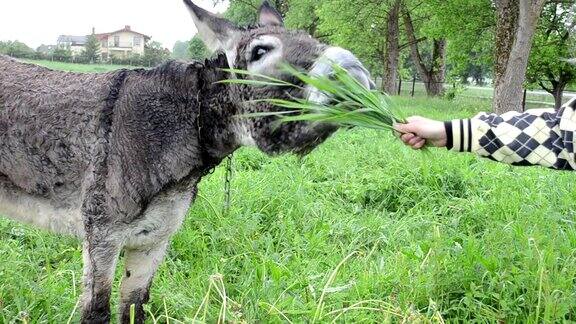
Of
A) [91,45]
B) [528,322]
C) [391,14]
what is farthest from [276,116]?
[91,45]

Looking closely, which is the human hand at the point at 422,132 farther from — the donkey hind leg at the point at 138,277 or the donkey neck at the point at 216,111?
the donkey hind leg at the point at 138,277

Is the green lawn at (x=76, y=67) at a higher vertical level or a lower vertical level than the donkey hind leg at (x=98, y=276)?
higher

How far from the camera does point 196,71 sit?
2736 millimetres

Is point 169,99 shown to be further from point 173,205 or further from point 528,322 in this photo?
point 528,322

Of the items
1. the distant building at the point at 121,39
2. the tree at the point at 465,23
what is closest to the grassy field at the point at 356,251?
the tree at the point at 465,23

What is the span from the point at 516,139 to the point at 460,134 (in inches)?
9.7

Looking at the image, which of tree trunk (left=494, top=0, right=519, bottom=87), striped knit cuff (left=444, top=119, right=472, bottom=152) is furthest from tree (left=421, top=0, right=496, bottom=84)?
striped knit cuff (left=444, top=119, right=472, bottom=152)

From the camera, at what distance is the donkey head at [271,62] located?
2291 millimetres

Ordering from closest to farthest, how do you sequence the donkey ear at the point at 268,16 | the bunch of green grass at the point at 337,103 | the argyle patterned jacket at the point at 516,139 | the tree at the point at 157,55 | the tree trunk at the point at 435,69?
the bunch of green grass at the point at 337,103, the argyle patterned jacket at the point at 516,139, the donkey ear at the point at 268,16, the tree at the point at 157,55, the tree trunk at the point at 435,69

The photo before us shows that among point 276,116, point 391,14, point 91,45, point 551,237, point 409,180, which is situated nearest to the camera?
point 276,116

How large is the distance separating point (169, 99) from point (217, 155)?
1.19 feet

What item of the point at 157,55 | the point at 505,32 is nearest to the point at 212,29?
the point at 157,55

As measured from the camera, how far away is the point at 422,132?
2.44 m

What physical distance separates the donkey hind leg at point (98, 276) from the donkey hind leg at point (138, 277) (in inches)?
10.5
